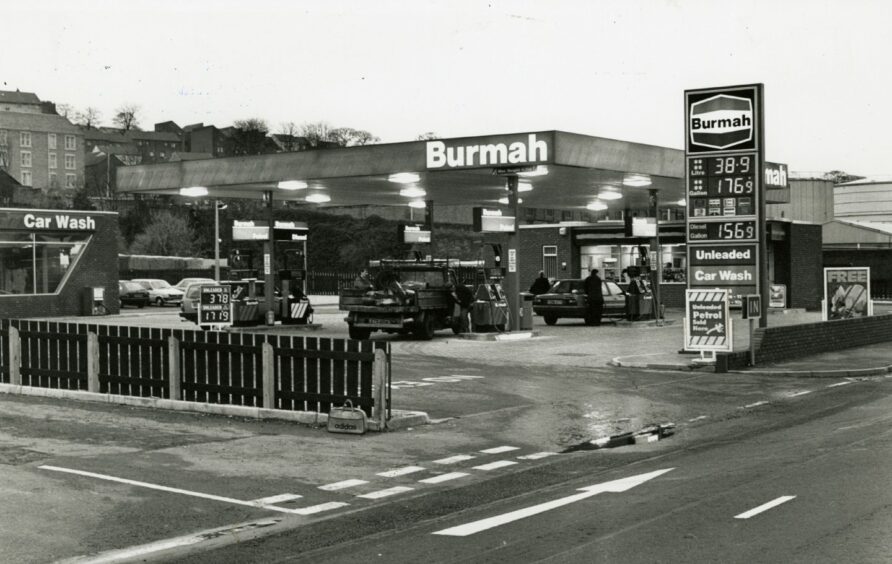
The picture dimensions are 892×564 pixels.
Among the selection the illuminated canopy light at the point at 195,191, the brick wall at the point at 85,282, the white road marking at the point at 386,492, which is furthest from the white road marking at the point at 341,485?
the brick wall at the point at 85,282

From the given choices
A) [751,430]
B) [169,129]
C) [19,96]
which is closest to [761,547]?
[751,430]

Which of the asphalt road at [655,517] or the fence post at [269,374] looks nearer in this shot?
the asphalt road at [655,517]

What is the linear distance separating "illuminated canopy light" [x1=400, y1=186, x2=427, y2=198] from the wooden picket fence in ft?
67.0

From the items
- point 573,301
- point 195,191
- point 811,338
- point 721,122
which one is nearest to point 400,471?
point 721,122

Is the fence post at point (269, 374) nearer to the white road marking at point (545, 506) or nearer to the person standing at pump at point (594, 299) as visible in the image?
the white road marking at point (545, 506)

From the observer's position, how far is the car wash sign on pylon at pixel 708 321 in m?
21.2

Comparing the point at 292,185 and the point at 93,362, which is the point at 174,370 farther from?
the point at 292,185

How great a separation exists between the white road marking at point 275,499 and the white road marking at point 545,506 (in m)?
1.94

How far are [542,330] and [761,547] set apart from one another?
2656 centimetres

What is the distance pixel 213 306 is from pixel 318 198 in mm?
15403

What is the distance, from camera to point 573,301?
36.0 meters

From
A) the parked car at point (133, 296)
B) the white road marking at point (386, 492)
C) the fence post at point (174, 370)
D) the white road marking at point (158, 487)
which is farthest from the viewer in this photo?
the parked car at point (133, 296)

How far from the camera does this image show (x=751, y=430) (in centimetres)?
1334

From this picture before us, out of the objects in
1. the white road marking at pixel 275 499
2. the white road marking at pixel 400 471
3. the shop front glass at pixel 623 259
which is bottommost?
the white road marking at pixel 400 471
